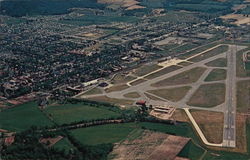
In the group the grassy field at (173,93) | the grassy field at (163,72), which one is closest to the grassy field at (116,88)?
the grassy field at (173,93)

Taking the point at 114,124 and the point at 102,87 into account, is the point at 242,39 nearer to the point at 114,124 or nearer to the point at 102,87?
the point at 102,87

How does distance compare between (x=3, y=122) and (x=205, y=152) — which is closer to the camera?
(x=205, y=152)

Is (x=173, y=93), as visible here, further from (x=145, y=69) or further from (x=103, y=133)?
(x=103, y=133)

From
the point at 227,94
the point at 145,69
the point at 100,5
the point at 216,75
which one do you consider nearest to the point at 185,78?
the point at 216,75

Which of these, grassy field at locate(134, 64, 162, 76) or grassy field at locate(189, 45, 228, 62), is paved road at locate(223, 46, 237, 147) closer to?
grassy field at locate(189, 45, 228, 62)

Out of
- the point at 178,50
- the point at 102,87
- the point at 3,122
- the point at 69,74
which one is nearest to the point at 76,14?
the point at 178,50

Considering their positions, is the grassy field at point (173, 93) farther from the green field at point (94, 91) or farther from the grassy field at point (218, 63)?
the grassy field at point (218, 63)
